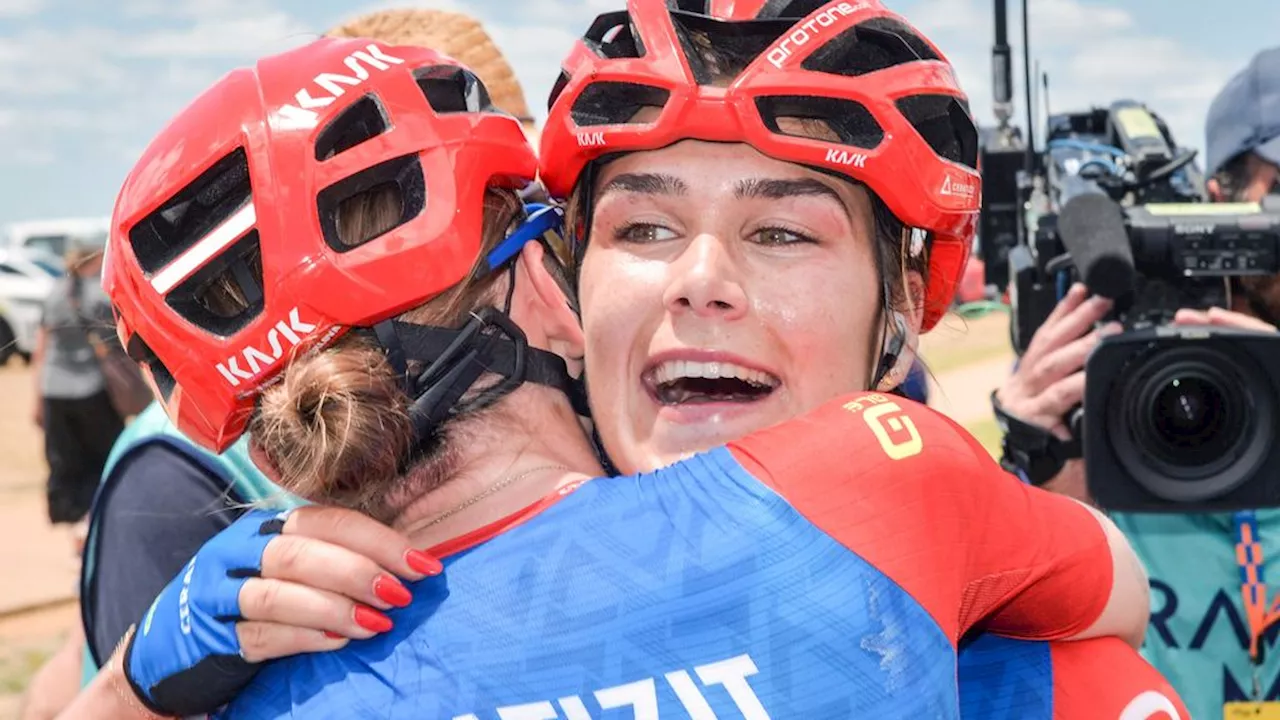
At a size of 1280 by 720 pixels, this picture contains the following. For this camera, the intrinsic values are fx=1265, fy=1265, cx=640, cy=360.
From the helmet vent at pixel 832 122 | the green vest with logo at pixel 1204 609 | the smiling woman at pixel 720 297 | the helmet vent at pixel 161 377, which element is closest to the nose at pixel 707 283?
the smiling woman at pixel 720 297

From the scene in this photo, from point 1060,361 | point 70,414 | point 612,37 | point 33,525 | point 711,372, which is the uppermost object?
point 612,37

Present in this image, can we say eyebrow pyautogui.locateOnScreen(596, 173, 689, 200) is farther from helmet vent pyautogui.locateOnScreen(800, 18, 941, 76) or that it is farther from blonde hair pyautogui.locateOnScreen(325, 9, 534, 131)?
blonde hair pyautogui.locateOnScreen(325, 9, 534, 131)

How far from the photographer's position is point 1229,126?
4.16 m

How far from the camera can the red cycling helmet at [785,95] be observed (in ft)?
7.16

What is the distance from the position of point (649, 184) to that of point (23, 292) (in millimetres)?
27473

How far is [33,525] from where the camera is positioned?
13531 millimetres

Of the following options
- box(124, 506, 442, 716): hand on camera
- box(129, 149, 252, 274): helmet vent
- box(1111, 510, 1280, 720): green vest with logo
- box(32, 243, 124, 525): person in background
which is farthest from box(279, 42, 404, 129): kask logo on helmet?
box(32, 243, 124, 525): person in background

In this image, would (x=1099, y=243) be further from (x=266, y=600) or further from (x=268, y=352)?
(x=266, y=600)

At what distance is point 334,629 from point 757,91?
3.67 ft

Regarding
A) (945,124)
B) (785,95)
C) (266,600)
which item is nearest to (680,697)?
(266,600)

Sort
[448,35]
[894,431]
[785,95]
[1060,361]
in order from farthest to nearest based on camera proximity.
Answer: [448,35], [1060,361], [785,95], [894,431]

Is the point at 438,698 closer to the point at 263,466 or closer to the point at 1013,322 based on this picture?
the point at 263,466

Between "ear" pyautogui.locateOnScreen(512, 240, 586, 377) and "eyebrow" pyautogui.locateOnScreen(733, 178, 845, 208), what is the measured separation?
0.36m

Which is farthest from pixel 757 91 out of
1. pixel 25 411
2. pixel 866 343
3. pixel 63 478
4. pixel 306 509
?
Answer: pixel 25 411
